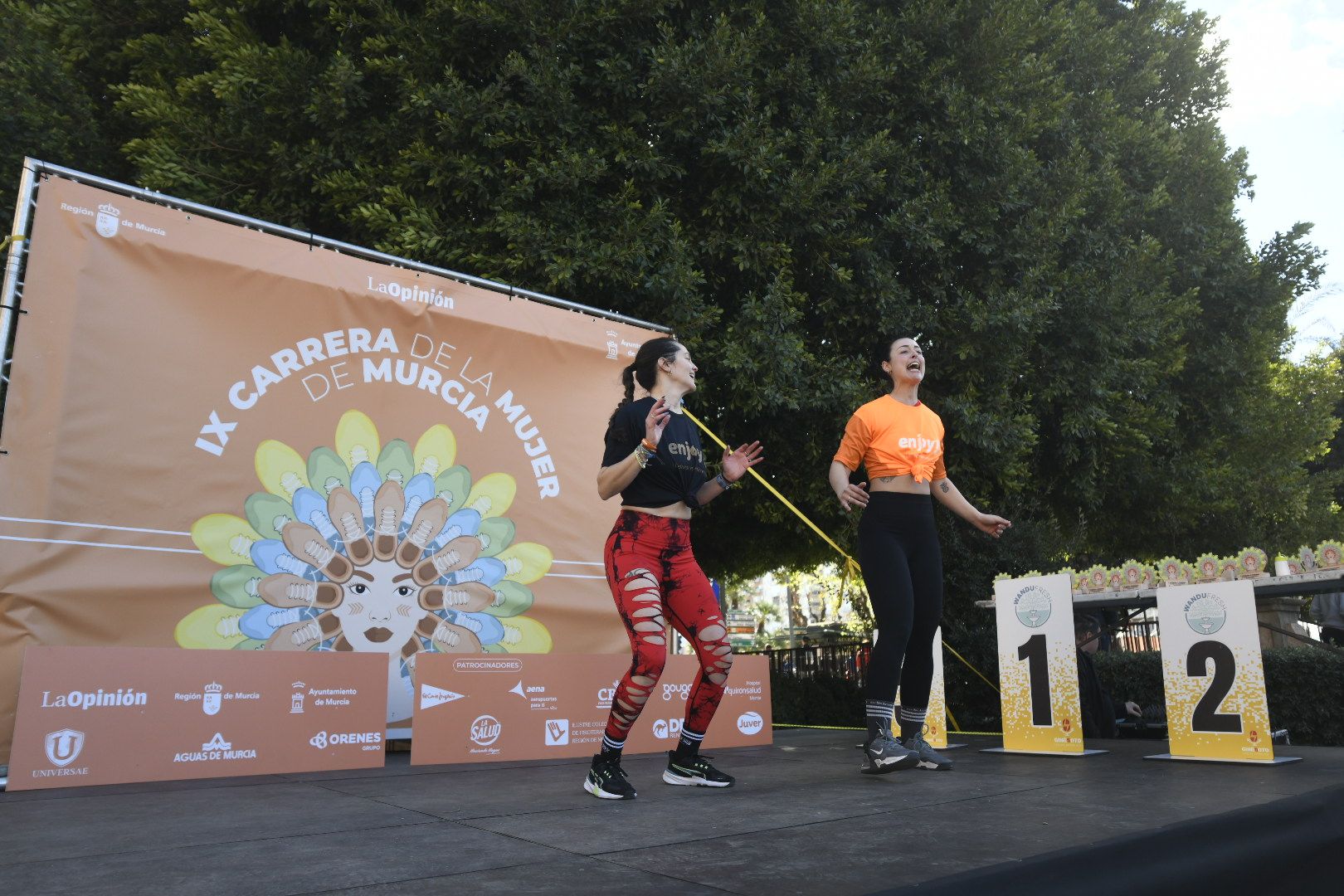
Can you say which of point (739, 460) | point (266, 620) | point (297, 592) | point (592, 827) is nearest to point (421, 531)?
point (297, 592)

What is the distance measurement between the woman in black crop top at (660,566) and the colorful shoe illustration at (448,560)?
2.41 m

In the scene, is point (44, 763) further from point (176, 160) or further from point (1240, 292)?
point (1240, 292)

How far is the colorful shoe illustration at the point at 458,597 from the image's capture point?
573 cm

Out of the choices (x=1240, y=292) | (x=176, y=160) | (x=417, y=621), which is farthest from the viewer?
(x=1240, y=292)

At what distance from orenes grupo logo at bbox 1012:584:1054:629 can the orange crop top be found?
45.9 inches

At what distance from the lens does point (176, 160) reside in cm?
711

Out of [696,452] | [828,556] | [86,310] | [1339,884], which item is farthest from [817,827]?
[828,556]

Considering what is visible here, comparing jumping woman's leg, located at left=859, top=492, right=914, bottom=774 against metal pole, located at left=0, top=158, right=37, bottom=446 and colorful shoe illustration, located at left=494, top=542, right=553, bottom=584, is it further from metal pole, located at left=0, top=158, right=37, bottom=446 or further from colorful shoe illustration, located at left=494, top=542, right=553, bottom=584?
metal pole, located at left=0, top=158, right=37, bottom=446

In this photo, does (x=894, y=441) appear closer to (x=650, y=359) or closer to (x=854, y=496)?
(x=854, y=496)

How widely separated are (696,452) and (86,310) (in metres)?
3.23

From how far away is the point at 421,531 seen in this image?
577 cm

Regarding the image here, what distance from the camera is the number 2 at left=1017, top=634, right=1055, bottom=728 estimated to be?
4922 millimetres

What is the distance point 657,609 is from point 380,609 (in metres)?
2.61

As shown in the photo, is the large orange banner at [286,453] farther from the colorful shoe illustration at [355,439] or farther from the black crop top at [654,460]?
the black crop top at [654,460]
